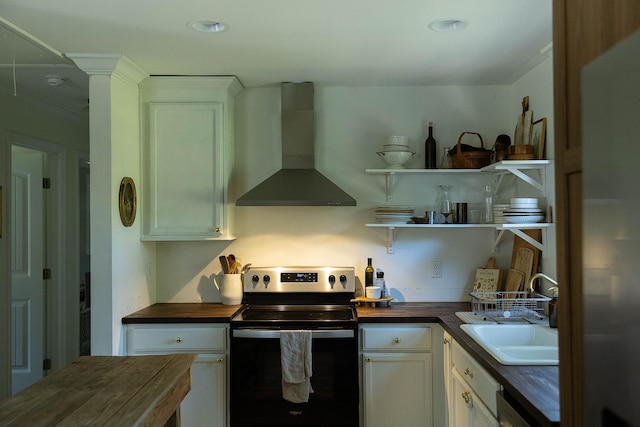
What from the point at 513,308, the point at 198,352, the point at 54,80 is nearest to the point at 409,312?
the point at 513,308

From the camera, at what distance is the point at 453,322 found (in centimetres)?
264

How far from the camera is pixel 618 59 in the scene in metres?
0.79

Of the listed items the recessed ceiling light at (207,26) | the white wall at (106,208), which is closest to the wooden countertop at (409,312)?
the white wall at (106,208)

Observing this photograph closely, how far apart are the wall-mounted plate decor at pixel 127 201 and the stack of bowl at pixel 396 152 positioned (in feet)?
5.19

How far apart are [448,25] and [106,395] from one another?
82.2 inches

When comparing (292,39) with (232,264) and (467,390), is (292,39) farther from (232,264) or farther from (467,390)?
(467,390)

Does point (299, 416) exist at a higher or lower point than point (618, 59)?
lower

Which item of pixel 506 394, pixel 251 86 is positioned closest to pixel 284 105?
pixel 251 86

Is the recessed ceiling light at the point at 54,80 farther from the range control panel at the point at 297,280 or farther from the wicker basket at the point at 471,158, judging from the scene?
the wicker basket at the point at 471,158

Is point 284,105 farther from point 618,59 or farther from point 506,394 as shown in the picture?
point 618,59

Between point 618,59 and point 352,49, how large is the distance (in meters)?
1.94

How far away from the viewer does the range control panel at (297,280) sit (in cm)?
321

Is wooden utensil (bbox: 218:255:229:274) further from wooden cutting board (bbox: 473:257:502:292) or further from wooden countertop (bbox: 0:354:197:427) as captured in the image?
wooden cutting board (bbox: 473:257:502:292)

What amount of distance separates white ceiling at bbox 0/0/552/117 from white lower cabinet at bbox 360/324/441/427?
1.57 m
